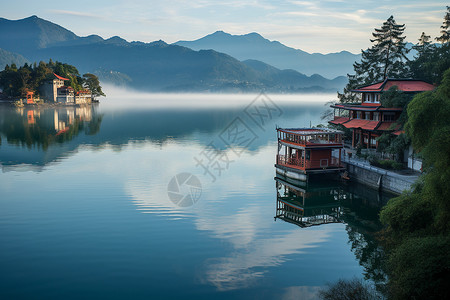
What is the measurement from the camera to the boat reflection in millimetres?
28297

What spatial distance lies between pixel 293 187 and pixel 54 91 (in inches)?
5707

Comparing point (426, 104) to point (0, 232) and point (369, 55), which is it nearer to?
point (0, 232)

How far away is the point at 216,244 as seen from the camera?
74.4 feet

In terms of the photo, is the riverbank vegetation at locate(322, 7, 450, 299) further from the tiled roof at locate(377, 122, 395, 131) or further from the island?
the island

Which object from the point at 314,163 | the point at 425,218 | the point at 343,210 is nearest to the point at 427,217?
the point at 425,218

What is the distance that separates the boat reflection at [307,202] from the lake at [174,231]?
0.49ft

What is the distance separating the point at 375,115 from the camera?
43.1 m

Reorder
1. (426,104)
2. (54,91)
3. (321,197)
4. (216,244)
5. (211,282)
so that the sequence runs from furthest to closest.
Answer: (54,91) → (321,197) → (216,244) → (211,282) → (426,104)

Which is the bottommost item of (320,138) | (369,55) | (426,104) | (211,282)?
(211,282)

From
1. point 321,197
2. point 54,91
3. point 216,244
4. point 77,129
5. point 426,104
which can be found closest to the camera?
point 426,104

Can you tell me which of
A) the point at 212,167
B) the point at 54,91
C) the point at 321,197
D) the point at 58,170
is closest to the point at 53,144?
the point at 58,170

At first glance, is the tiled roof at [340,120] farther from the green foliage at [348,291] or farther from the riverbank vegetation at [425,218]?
the green foliage at [348,291]

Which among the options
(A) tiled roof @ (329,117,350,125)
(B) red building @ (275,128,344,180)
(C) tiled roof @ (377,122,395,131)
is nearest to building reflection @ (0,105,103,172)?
(B) red building @ (275,128,344,180)

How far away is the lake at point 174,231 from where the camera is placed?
18.1 metres
